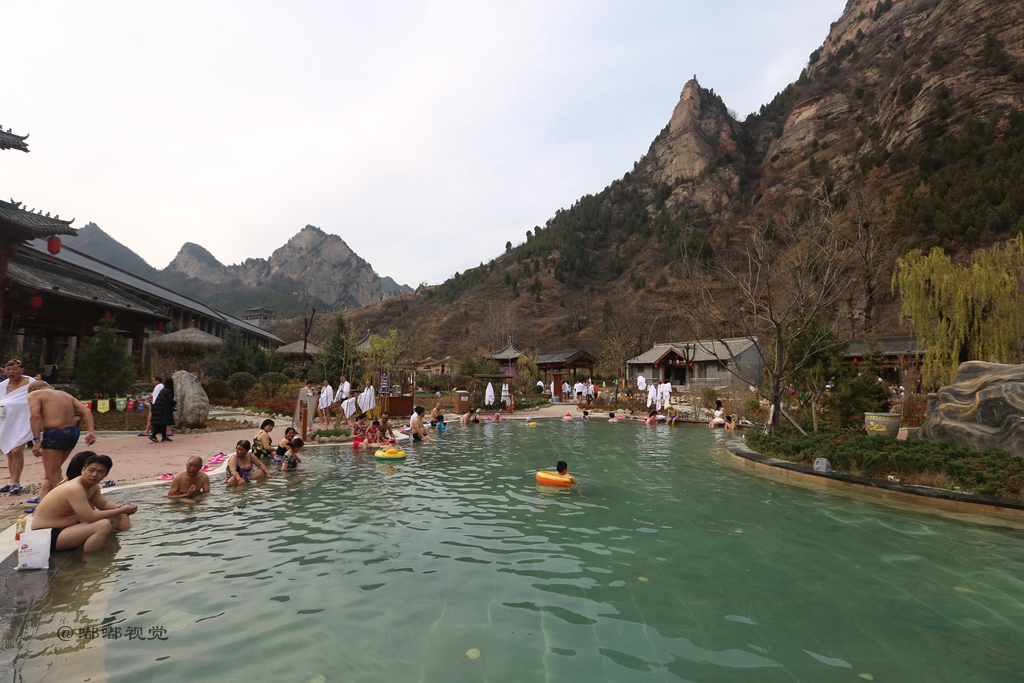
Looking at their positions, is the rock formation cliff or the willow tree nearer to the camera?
the willow tree

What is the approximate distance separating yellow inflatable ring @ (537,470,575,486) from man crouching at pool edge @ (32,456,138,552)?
6.70m

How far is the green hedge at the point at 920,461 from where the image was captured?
7.86m

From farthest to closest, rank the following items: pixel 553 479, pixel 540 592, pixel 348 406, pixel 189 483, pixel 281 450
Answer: pixel 348 406, pixel 281 450, pixel 553 479, pixel 189 483, pixel 540 592

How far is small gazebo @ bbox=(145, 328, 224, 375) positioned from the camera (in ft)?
91.5

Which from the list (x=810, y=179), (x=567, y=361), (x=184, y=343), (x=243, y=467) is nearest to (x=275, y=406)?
(x=184, y=343)

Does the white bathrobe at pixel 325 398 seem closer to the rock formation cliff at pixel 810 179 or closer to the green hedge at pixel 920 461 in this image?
the green hedge at pixel 920 461

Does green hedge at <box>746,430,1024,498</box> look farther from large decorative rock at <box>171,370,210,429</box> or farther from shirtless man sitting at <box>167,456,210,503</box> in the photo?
large decorative rock at <box>171,370,210,429</box>

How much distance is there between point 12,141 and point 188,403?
33.3 feet

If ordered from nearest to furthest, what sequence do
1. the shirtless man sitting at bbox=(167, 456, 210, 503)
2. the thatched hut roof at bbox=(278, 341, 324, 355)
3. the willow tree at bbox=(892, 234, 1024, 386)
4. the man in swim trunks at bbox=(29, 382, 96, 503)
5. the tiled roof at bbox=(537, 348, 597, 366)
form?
the man in swim trunks at bbox=(29, 382, 96, 503), the shirtless man sitting at bbox=(167, 456, 210, 503), the willow tree at bbox=(892, 234, 1024, 386), the tiled roof at bbox=(537, 348, 597, 366), the thatched hut roof at bbox=(278, 341, 324, 355)

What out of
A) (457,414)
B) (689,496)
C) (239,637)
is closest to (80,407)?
(239,637)

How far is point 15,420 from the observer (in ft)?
23.2

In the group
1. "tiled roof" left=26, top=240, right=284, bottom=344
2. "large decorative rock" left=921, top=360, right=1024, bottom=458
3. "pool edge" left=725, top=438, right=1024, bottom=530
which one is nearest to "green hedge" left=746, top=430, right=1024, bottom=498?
"pool edge" left=725, top=438, right=1024, bottom=530

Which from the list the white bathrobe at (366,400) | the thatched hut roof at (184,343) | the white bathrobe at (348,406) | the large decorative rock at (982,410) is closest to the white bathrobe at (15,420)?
the white bathrobe at (366,400)

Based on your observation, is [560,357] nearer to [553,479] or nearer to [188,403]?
[188,403]
